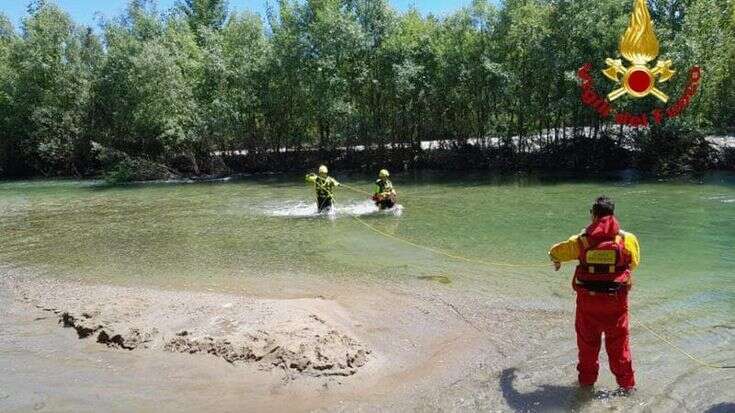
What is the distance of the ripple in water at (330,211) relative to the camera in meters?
18.4

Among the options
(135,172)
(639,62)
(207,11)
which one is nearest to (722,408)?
(639,62)

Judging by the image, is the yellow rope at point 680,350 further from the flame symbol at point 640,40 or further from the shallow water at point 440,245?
the flame symbol at point 640,40

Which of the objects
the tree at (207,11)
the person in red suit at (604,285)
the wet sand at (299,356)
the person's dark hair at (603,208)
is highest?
the tree at (207,11)

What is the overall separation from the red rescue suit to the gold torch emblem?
13.3ft

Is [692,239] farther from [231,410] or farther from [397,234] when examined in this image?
[231,410]

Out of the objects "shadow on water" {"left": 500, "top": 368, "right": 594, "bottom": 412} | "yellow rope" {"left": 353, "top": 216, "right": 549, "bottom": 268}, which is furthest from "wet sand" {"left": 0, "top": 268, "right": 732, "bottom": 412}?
"yellow rope" {"left": 353, "top": 216, "right": 549, "bottom": 268}

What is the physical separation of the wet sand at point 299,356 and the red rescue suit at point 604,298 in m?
0.30

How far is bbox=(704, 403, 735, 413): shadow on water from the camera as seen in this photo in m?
5.64

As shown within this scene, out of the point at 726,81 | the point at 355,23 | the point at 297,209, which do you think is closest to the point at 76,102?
the point at 355,23

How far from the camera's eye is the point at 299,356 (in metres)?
6.85

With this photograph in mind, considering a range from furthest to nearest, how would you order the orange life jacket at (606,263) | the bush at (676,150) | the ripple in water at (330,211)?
the bush at (676,150) < the ripple in water at (330,211) < the orange life jacket at (606,263)

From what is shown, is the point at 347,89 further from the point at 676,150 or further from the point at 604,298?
the point at 604,298

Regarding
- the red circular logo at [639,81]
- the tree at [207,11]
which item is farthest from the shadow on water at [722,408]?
the tree at [207,11]

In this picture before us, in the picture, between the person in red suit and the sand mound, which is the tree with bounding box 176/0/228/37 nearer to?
the sand mound
